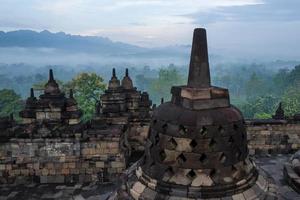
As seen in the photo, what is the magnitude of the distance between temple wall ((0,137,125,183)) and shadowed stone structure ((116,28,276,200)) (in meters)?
5.16

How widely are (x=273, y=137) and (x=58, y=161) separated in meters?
9.26

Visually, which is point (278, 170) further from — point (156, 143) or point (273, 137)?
point (156, 143)

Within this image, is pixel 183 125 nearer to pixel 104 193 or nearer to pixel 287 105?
pixel 104 193

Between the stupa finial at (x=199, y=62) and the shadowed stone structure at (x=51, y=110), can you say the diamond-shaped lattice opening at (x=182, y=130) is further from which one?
the shadowed stone structure at (x=51, y=110)

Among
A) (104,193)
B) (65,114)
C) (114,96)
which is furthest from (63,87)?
(104,193)

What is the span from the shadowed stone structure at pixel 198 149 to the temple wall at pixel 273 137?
8.40 metres

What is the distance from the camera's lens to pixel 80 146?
12.1 m

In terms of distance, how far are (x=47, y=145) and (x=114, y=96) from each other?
5.00 metres

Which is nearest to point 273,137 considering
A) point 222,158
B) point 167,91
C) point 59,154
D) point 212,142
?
point 59,154

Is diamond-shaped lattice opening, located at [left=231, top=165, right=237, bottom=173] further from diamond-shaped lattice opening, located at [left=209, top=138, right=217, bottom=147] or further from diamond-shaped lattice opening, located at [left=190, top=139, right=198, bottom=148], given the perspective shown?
diamond-shaped lattice opening, located at [left=190, top=139, right=198, bottom=148]

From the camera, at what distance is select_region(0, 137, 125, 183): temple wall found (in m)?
12.0

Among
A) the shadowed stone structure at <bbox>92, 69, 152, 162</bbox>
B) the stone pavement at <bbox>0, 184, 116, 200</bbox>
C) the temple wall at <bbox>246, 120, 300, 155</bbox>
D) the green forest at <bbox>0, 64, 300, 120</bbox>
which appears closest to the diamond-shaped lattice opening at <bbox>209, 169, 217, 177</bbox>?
the stone pavement at <bbox>0, 184, 116, 200</bbox>

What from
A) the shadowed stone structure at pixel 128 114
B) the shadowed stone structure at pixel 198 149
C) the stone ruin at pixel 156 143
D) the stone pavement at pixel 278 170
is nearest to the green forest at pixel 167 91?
the shadowed stone structure at pixel 128 114

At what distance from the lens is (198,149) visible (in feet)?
21.0
